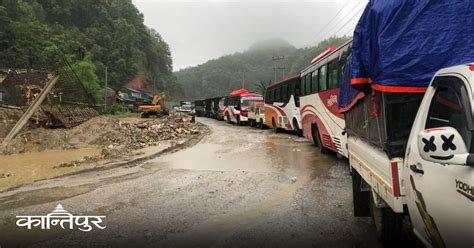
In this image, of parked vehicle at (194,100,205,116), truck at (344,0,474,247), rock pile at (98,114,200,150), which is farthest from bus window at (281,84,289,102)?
parked vehicle at (194,100,205,116)

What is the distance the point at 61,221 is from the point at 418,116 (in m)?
4.92

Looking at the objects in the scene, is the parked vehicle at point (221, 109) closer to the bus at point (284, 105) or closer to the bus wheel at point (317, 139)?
the bus at point (284, 105)

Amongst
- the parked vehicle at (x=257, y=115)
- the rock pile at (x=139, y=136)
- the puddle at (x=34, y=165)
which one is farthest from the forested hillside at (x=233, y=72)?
the puddle at (x=34, y=165)

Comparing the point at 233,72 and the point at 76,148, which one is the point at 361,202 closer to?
the point at 76,148

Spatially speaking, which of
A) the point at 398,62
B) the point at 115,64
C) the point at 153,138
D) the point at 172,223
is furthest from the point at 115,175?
the point at 115,64

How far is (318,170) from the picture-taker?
9812 mm

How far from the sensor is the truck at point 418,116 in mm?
2352

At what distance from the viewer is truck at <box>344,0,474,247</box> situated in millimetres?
2352

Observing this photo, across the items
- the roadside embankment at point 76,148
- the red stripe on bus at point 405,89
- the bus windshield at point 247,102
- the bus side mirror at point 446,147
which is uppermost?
the bus windshield at point 247,102

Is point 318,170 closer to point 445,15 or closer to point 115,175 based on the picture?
point 115,175

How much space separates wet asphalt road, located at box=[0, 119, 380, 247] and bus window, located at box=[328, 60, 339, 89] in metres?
2.17

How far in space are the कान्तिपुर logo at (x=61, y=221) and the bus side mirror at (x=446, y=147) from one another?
4364mm

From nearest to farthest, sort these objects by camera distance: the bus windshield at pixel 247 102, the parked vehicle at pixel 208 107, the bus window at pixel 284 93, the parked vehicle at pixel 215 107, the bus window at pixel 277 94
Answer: the bus window at pixel 284 93 → the bus window at pixel 277 94 → the bus windshield at pixel 247 102 → the parked vehicle at pixel 215 107 → the parked vehicle at pixel 208 107

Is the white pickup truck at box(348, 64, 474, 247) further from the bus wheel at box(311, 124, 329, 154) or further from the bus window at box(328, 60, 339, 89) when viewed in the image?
the bus wheel at box(311, 124, 329, 154)
